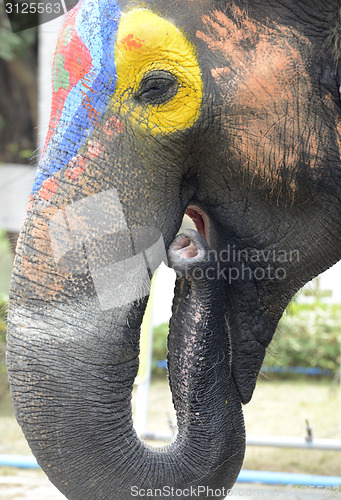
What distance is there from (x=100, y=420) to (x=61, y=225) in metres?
0.43

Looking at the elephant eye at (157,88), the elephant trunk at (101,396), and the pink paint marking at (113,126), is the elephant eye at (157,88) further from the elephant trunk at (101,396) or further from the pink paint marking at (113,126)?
the elephant trunk at (101,396)

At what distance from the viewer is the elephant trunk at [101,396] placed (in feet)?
4.62

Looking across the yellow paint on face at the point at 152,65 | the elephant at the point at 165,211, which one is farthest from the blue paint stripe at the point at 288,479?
the yellow paint on face at the point at 152,65

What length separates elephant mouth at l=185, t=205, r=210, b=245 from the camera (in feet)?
5.97

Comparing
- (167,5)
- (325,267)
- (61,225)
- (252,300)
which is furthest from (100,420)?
(167,5)

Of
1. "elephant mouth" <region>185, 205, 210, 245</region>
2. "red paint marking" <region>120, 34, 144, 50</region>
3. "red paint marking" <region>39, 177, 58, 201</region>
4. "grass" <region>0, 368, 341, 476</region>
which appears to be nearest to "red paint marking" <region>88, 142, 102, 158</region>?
"red paint marking" <region>39, 177, 58, 201</region>

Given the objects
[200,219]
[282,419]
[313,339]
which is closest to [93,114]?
[200,219]

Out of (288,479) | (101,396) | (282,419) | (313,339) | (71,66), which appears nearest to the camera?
(101,396)

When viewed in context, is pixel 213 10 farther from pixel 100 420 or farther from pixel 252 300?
pixel 100 420

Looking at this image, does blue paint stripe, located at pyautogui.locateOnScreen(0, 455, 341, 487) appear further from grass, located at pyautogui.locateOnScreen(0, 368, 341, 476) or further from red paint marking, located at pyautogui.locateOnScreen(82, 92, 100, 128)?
red paint marking, located at pyautogui.locateOnScreen(82, 92, 100, 128)

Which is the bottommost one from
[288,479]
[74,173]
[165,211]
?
[288,479]

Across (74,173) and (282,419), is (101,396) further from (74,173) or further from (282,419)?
(282,419)

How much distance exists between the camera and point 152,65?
1539mm

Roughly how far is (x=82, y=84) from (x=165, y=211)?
0.35 meters
